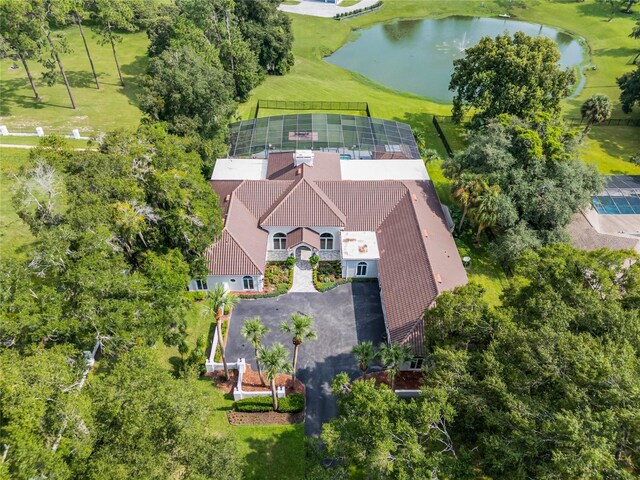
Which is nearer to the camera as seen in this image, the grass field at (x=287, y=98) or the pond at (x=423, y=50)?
the grass field at (x=287, y=98)

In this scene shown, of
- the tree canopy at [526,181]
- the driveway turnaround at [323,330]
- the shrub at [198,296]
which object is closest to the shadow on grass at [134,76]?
the shrub at [198,296]

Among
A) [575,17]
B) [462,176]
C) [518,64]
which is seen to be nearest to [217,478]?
[462,176]

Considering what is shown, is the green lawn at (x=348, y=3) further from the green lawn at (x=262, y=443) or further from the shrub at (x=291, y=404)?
the shrub at (x=291, y=404)

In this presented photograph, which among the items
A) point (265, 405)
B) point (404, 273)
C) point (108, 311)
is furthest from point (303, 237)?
point (108, 311)

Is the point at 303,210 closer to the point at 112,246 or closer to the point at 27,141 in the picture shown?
the point at 112,246

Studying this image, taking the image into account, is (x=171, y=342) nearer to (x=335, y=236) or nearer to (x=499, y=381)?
(x=335, y=236)

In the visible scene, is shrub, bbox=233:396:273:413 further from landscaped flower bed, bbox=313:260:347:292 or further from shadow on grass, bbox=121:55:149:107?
shadow on grass, bbox=121:55:149:107

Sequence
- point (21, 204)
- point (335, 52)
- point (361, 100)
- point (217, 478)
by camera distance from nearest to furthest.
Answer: point (217, 478) → point (21, 204) → point (361, 100) → point (335, 52)
